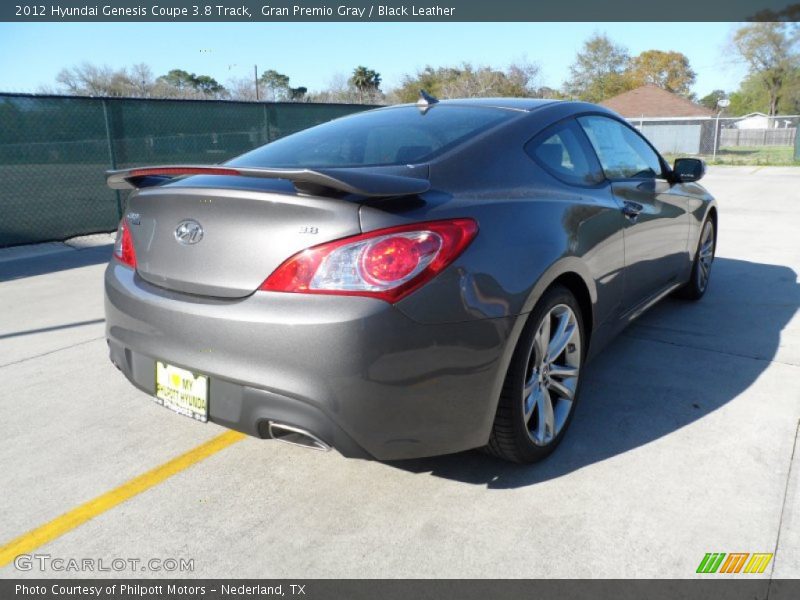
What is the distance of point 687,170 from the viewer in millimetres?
4410

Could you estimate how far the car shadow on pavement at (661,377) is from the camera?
2816 mm

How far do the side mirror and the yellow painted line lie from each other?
10.8ft

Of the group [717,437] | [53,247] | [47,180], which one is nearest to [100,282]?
[53,247]

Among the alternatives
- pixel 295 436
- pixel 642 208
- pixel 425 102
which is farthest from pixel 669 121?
pixel 295 436

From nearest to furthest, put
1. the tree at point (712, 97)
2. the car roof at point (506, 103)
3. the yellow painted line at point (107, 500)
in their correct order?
the yellow painted line at point (107, 500), the car roof at point (506, 103), the tree at point (712, 97)

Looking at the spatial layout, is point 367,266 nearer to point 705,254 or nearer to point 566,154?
point 566,154

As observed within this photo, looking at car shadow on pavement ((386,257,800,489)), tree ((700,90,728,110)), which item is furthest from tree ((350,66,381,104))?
car shadow on pavement ((386,257,800,489))

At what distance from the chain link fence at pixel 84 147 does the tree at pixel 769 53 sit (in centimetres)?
6104

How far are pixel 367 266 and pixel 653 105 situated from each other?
166 ft

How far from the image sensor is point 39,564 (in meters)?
2.22

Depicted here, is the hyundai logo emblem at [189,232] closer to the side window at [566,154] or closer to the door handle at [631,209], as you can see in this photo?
the side window at [566,154]

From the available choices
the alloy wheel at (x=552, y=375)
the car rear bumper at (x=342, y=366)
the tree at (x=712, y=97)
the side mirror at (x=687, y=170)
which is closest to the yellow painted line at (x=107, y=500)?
the car rear bumper at (x=342, y=366)

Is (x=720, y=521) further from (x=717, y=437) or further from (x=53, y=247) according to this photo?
(x=53, y=247)

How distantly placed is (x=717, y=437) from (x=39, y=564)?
9.19ft
